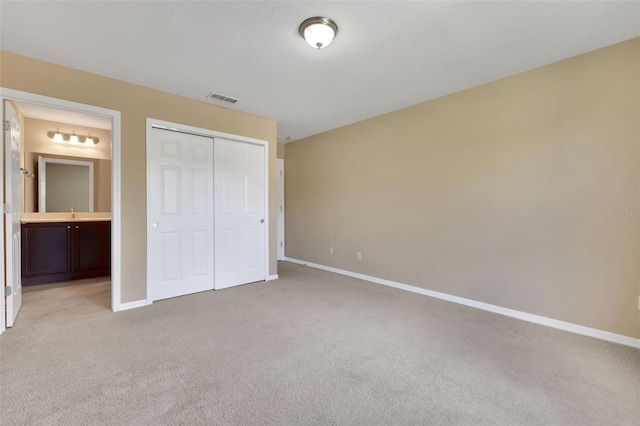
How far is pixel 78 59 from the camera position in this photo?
2666 millimetres

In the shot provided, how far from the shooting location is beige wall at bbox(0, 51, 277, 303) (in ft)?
8.69

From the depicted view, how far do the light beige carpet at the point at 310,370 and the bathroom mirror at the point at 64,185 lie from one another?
2.76 m

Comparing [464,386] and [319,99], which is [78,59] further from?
[464,386]

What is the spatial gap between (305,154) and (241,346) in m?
4.05

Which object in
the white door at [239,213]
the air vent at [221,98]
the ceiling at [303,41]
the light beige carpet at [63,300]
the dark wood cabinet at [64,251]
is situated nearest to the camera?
the ceiling at [303,41]

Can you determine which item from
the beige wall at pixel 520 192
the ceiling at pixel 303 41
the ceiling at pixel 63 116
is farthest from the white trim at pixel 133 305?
the beige wall at pixel 520 192

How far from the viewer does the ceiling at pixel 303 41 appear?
2.00 m

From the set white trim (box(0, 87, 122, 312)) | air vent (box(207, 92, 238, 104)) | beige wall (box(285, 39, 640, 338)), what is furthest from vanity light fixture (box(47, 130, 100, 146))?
beige wall (box(285, 39, 640, 338))

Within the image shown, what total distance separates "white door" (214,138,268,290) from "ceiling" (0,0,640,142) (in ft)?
3.23

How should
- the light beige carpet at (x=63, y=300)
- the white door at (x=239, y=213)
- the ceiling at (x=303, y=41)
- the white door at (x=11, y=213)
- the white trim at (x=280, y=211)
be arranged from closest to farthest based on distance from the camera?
the ceiling at (x=303, y=41) < the white door at (x=11, y=213) < the light beige carpet at (x=63, y=300) < the white door at (x=239, y=213) < the white trim at (x=280, y=211)

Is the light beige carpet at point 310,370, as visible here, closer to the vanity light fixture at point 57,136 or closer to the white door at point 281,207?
the white door at point 281,207

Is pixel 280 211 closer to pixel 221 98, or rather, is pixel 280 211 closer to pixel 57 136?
pixel 221 98

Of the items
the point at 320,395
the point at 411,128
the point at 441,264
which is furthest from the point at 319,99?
the point at 320,395

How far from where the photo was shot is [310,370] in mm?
1979
